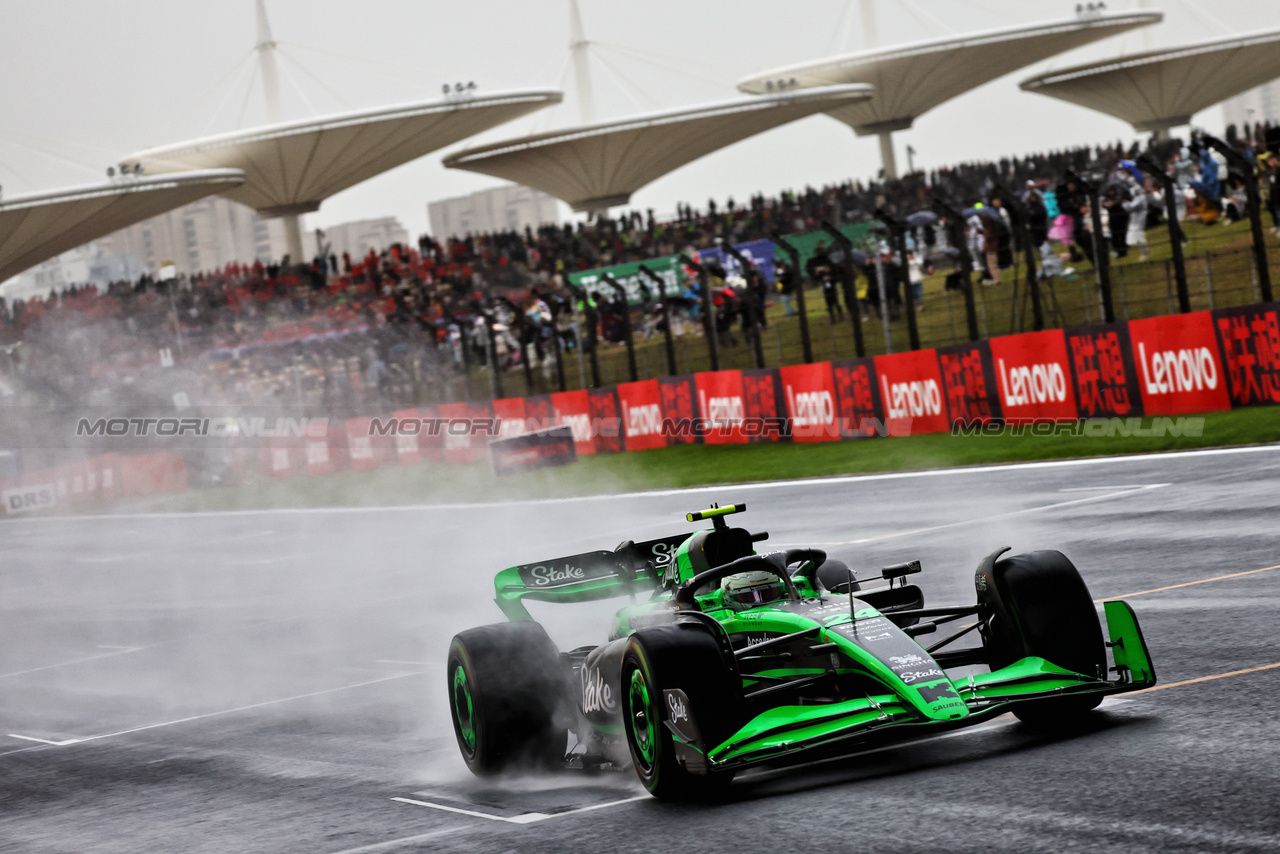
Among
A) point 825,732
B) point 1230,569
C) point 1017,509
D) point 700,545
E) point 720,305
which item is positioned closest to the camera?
point 825,732

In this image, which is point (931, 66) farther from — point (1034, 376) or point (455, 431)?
point (1034, 376)

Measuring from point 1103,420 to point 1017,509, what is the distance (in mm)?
6159

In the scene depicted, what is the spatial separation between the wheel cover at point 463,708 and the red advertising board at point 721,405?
2125 cm

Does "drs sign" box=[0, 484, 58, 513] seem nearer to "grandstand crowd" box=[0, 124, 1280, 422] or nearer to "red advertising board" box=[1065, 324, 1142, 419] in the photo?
"grandstand crowd" box=[0, 124, 1280, 422]

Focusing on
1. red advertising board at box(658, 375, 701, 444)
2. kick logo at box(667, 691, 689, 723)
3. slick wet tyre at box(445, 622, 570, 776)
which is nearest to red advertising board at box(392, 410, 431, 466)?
red advertising board at box(658, 375, 701, 444)

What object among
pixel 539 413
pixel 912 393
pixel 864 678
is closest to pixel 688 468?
pixel 912 393

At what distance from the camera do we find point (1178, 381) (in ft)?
70.4

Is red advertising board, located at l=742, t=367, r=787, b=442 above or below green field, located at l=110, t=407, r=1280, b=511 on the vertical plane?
above

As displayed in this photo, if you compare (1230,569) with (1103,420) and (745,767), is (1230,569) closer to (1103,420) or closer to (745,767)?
(745,767)

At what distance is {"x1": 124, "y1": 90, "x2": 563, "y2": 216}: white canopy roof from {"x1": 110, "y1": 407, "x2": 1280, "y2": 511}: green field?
83.9ft

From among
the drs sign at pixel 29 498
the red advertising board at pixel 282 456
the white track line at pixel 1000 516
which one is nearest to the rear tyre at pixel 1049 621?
the white track line at pixel 1000 516

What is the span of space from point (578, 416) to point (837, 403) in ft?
26.4

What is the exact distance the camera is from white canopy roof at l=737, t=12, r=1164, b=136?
6850 centimetres

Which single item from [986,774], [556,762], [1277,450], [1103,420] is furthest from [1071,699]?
[1103,420]
